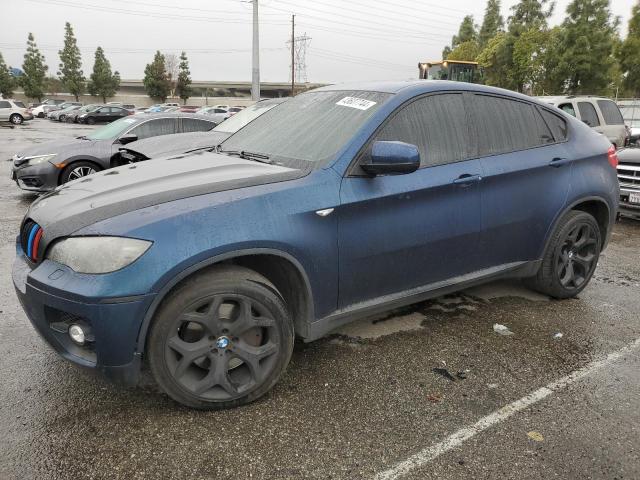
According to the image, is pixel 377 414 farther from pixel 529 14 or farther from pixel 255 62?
pixel 529 14

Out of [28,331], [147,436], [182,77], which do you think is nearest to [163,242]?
[147,436]

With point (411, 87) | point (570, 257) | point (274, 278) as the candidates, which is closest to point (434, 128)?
point (411, 87)

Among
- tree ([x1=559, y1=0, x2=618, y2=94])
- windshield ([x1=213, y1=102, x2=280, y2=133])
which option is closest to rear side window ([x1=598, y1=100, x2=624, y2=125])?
windshield ([x1=213, y1=102, x2=280, y2=133])

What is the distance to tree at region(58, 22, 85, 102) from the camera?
226ft

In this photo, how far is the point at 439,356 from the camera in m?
3.21

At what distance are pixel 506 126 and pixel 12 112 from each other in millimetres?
40182

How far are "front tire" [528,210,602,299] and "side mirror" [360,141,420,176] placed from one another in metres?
1.80

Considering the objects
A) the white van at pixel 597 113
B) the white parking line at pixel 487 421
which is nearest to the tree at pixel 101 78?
the white van at pixel 597 113

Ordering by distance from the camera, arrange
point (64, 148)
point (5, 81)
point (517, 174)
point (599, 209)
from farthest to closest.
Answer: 1. point (5, 81)
2. point (64, 148)
3. point (599, 209)
4. point (517, 174)

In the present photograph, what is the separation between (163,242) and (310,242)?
0.77 m

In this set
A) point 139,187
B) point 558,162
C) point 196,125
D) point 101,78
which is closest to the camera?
point 139,187

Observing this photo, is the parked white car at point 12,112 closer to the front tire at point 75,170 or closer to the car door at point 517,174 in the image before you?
the front tire at point 75,170

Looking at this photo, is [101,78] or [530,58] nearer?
[530,58]

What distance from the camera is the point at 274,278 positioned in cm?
279
